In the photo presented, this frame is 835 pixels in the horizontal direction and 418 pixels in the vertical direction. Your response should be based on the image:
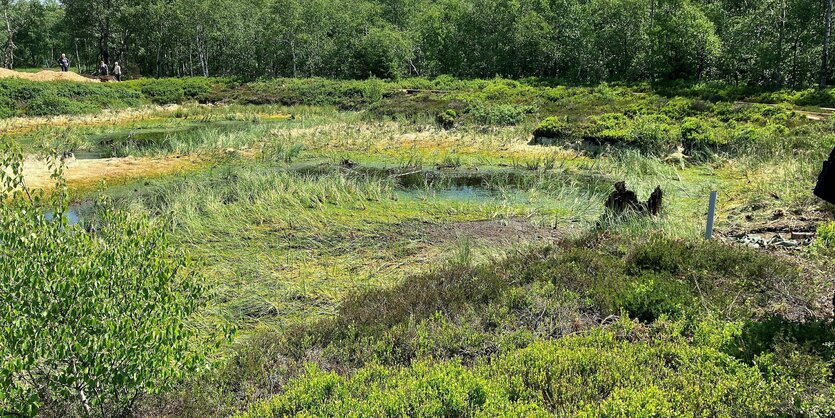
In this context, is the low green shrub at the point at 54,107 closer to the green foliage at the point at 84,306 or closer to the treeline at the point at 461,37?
the treeline at the point at 461,37

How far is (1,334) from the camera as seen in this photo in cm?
361

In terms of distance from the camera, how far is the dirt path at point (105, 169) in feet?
51.4

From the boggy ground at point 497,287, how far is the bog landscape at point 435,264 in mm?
36

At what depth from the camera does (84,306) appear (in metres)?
3.92

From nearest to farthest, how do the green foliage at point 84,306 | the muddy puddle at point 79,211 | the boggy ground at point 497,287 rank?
the green foliage at point 84,306, the boggy ground at point 497,287, the muddy puddle at point 79,211

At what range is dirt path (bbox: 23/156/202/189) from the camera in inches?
616

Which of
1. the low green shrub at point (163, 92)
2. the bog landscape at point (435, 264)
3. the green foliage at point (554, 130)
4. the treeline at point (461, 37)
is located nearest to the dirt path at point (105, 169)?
the bog landscape at point (435, 264)

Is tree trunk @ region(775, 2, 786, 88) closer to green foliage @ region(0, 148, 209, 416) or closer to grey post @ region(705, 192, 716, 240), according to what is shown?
grey post @ region(705, 192, 716, 240)

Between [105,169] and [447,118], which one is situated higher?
[447,118]

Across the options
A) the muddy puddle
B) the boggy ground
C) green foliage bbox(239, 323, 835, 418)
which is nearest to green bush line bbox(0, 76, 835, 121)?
the boggy ground

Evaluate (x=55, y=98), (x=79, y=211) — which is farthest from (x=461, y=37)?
(x=79, y=211)

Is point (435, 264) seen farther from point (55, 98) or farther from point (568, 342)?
point (55, 98)

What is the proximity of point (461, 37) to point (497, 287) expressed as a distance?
186ft

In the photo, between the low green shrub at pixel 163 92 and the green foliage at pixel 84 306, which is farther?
the low green shrub at pixel 163 92
